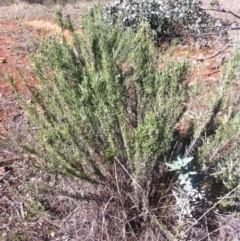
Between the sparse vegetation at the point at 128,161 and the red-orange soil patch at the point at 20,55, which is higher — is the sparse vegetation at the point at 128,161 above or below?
above

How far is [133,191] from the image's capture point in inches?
75.0

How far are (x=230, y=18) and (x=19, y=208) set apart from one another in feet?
15.6

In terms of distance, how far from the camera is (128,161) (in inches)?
70.1

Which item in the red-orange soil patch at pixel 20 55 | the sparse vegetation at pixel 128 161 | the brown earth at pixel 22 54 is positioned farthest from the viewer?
the red-orange soil patch at pixel 20 55

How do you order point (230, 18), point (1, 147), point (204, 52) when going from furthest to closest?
point (230, 18) → point (204, 52) → point (1, 147)

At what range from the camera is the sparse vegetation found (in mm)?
1652

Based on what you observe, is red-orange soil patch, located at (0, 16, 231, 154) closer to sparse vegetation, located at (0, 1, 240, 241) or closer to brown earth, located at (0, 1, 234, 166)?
brown earth, located at (0, 1, 234, 166)

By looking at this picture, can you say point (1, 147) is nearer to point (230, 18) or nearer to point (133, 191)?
point (133, 191)

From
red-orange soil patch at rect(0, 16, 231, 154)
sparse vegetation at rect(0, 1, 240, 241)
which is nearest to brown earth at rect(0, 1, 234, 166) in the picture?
red-orange soil patch at rect(0, 16, 231, 154)

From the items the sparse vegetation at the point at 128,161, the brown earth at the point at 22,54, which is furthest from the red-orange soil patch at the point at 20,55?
the sparse vegetation at the point at 128,161

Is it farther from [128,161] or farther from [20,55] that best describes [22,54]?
[128,161]

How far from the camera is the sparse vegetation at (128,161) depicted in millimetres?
1652

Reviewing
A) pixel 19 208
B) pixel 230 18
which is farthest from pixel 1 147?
pixel 230 18

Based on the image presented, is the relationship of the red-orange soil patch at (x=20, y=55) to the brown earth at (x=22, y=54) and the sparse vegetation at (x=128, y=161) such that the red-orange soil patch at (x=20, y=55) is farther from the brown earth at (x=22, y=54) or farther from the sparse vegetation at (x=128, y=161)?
the sparse vegetation at (x=128, y=161)
